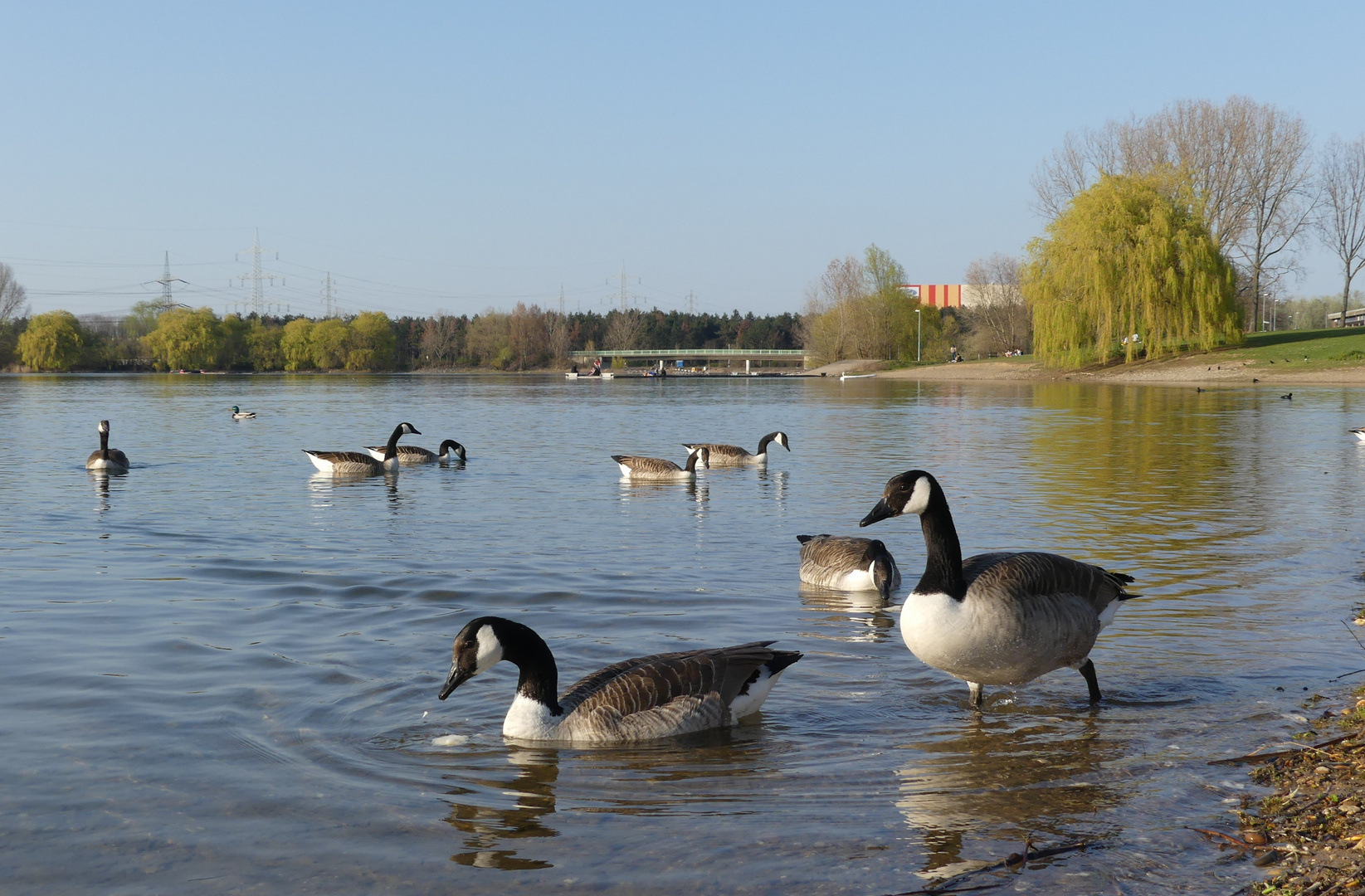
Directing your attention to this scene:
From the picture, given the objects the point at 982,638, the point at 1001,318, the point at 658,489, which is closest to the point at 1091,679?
the point at 982,638

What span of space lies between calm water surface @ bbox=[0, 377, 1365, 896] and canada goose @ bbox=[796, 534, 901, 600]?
25cm

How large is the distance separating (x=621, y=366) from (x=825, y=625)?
596 feet

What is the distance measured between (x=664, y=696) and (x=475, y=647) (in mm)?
1200

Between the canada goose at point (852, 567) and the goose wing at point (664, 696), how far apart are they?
400cm

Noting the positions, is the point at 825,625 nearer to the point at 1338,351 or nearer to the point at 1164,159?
the point at 1338,351

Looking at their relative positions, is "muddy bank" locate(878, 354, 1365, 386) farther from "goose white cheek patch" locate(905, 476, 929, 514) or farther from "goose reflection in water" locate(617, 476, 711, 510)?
"goose white cheek patch" locate(905, 476, 929, 514)

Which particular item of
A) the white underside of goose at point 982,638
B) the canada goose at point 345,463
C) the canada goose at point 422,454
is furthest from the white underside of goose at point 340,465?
the white underside of goose at point 982,638

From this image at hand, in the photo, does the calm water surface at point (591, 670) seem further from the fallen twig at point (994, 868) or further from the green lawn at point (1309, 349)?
the green lawn at point (1309, 349)

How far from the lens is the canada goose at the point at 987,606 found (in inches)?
251

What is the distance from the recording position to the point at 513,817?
557 cm

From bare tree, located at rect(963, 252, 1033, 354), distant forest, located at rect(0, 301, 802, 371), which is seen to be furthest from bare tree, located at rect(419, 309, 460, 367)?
bare tree, located at rect(963, 252, 1033, 354)

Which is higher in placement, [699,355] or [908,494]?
[699,355]

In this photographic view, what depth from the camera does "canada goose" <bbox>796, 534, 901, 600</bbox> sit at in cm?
1088

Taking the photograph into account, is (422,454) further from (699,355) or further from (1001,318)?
(699,355)
